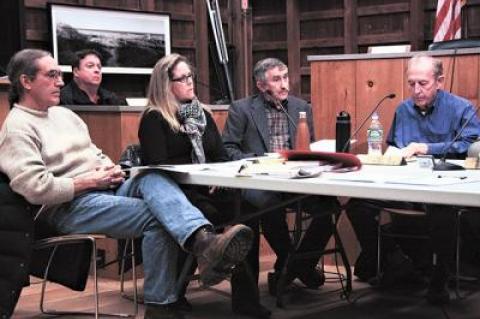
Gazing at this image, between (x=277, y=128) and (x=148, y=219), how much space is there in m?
1.20

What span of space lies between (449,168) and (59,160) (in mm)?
1494

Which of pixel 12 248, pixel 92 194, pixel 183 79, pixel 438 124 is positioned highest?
pixel 183 79

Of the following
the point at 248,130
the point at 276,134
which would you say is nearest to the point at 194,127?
the point at 248,130

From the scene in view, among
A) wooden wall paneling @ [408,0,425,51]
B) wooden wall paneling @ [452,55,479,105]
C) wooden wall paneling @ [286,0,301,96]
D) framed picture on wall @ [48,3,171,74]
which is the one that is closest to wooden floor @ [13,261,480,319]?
wooden wall paneling @ [452,55,479,105]

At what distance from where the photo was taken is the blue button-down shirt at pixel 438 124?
3.39 metres

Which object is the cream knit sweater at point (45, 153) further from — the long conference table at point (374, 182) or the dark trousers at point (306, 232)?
the dark trousers at point (306, 232)

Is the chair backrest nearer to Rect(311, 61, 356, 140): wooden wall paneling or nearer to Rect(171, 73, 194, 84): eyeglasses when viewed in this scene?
Rect(171, 73, 194, 84): eyeglasses

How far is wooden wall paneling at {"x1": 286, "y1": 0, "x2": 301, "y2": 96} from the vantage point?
7.48 m

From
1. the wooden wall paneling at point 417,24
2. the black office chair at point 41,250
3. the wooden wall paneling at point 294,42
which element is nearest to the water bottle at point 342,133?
the black office chair at point 41,250

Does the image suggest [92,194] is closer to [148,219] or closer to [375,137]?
[148,219]

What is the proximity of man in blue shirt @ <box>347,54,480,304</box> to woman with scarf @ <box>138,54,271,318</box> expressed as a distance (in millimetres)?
617

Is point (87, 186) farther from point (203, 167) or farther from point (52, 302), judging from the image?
point (52, 302)

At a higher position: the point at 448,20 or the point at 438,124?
the point at 448,20

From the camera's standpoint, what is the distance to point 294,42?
24.6 ft
